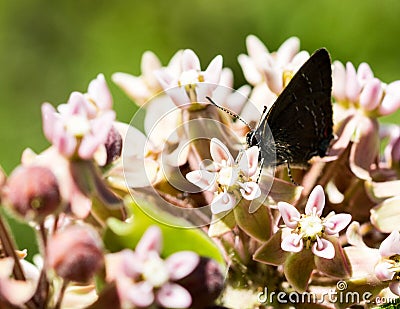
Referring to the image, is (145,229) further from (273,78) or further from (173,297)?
(273,78)

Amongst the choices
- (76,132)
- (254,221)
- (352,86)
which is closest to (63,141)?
(76,132)

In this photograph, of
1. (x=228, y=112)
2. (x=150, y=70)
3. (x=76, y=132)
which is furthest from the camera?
(x=150, y=70)

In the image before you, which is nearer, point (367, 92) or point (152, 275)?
point (152, 275)

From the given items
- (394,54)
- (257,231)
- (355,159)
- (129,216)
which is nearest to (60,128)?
(129,216)

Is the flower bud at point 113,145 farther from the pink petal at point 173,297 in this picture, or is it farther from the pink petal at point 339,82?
the pink petal at point 339,82

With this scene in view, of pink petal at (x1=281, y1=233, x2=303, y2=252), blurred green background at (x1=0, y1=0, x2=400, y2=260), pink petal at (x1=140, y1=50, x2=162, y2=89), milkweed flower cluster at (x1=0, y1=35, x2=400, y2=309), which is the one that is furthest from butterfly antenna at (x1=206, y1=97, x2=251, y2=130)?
blurred green background at (x1=0, y1=0, x2=400, y2=260)

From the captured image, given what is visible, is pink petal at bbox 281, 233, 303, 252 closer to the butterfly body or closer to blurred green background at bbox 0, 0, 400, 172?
the butterfly body

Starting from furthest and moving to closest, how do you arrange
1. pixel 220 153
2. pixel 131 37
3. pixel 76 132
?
pixel 131 37, pixel 220 153, pixel 76 132

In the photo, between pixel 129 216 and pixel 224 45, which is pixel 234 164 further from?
pixel 224 45
